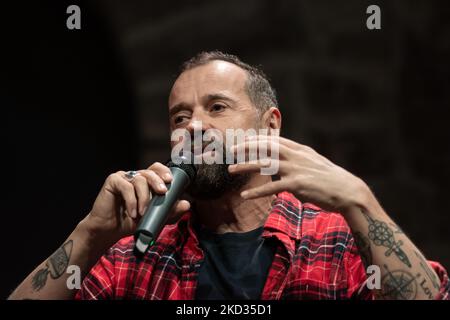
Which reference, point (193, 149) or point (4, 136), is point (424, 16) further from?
point (4, 136)

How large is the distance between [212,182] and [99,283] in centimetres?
36

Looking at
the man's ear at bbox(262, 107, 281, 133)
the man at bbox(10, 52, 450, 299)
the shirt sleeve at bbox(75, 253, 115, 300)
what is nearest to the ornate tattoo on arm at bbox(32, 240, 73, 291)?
the man at bbox(10, 52, 450, 299)

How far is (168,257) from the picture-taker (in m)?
1.52

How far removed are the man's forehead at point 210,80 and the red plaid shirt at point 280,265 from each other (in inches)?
12.3

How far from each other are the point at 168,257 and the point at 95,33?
107 centimetres

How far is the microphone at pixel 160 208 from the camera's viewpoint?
1.10 meters

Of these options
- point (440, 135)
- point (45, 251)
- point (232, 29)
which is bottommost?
point (45, 251)

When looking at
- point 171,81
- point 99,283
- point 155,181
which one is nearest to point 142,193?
point 155,181

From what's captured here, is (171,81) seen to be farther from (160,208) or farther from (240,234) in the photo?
(160,208)

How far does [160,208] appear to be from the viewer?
45.2 inches

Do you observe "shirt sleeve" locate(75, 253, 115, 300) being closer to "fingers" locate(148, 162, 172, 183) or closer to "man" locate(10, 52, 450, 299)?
"man" locate(10, 52, 450, 299)
